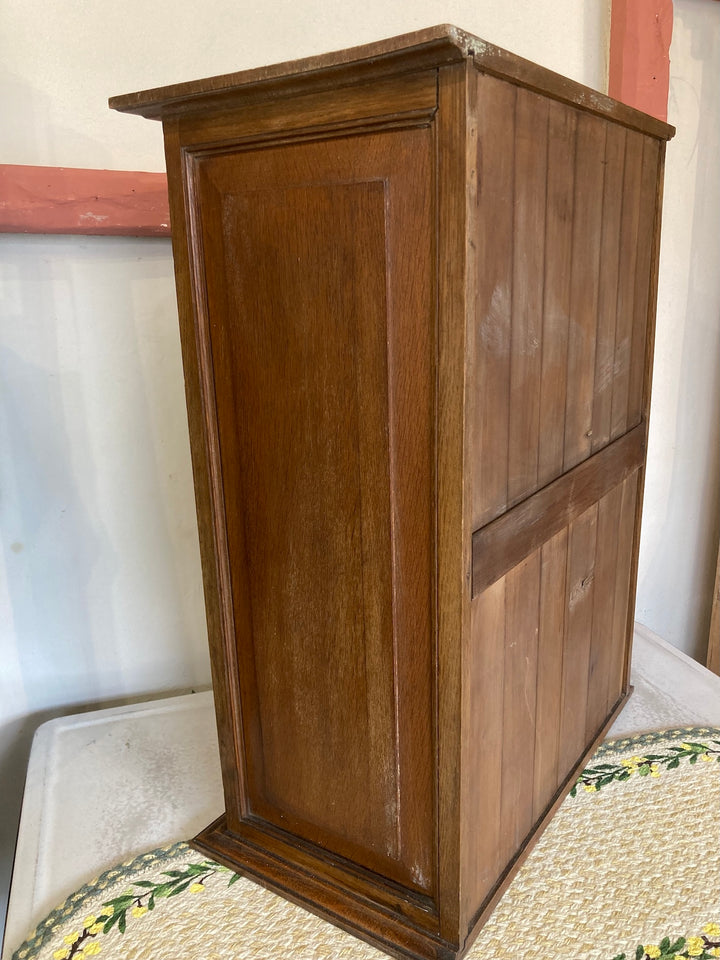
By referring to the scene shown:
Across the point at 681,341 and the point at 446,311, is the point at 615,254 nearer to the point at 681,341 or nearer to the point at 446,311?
the point at 446,311

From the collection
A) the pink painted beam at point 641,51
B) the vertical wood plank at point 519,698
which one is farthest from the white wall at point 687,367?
the vertical wood plank at point 519,698

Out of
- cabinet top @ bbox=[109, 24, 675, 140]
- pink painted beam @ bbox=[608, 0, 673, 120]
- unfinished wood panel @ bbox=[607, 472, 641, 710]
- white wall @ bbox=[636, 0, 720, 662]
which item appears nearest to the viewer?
cabinet top @ bbox=[109, 24, 675, 140]

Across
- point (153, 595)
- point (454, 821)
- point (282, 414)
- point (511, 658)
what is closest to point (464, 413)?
point (282, 414)

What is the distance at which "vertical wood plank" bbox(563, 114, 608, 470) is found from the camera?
1.00 metres

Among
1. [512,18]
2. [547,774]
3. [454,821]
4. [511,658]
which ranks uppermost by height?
[512,18]

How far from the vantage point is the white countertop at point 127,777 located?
1.17m

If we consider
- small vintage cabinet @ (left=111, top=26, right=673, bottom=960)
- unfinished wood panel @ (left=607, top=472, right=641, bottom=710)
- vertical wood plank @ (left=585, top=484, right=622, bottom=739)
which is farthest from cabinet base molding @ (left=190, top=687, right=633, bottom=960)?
unfinished wood panel @ (left=607, top=472, right=641, bottom=710)

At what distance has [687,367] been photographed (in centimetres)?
204

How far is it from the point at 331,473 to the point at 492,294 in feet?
0.93

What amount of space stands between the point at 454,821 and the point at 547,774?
31 cm

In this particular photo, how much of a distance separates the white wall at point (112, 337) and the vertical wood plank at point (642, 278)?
0.59 meters

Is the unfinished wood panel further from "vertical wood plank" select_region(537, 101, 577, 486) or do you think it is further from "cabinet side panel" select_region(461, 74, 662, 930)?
"vertical wood plank" select_region(537, 101, 577, 486)

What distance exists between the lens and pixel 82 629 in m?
1.71

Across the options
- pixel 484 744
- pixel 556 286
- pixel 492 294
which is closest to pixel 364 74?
pixel 492 294
